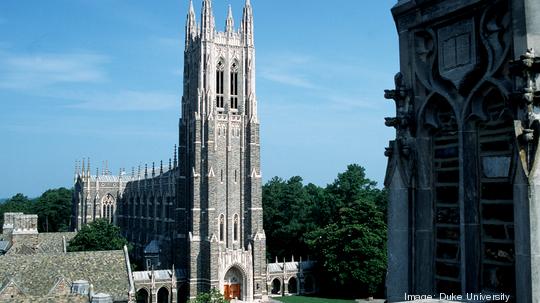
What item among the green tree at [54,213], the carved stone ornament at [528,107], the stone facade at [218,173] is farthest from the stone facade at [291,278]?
the green tree at [54,213]

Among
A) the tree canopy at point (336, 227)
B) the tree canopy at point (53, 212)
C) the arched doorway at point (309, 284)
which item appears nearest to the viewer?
the tree canopy at point (336, 227)

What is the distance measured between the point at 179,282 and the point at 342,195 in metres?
23.2

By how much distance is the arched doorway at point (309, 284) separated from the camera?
59438 millimetres

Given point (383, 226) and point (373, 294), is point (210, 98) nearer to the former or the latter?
point (383, 226)

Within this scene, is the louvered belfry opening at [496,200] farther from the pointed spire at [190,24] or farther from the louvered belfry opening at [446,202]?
the pointed spire at [190,24]

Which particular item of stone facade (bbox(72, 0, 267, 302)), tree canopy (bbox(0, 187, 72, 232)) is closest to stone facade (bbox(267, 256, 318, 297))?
stone facade (bbox(72, 0, 267, 302))

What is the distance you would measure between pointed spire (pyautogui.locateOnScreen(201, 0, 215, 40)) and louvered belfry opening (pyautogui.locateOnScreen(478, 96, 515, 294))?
174ft

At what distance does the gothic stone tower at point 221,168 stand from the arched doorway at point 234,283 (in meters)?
0.09

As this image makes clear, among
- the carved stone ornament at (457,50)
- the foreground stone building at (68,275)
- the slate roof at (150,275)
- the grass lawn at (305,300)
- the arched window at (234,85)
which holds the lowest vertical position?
the grass lawn at (305,300)

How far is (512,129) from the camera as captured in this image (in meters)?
5.78

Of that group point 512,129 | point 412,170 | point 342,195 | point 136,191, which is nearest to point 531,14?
point 512,129

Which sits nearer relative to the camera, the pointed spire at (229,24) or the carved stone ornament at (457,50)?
the carved stone ornament at (457,50)

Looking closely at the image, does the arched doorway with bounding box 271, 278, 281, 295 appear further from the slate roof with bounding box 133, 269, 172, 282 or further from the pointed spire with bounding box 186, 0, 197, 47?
the pointed spire with bounding box 186, 0, 197, 47

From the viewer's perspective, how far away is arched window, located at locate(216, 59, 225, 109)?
5746 centimetres
